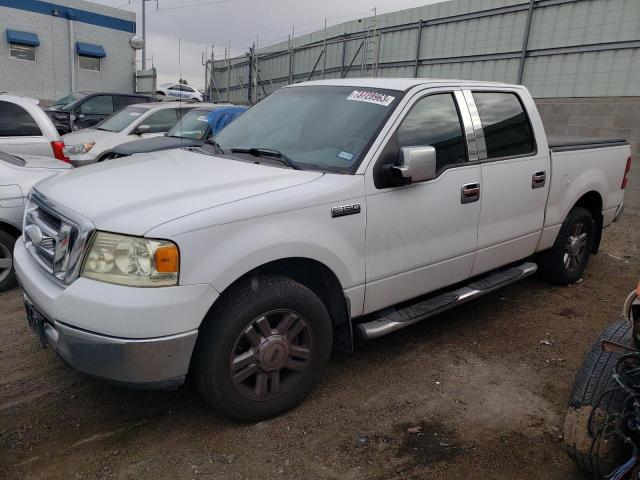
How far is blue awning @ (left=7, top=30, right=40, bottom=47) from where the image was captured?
23797 millimetres

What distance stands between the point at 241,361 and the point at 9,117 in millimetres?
5330

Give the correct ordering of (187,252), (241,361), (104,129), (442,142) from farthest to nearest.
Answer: (104,129) → (442,142) → (241,361) → (187,252)

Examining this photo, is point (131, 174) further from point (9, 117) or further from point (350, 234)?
point (9, 117)

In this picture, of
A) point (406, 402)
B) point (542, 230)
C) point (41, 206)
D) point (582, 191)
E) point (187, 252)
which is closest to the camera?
point (187, 252)

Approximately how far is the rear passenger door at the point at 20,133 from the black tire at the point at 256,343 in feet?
16.2

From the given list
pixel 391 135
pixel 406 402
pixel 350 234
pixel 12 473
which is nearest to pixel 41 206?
pixel 12 473

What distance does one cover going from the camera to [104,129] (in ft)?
32.2

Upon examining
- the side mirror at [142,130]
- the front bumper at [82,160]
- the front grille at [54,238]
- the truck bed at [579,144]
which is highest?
the truck bed at [579,144]

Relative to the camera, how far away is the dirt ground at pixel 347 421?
2709 mm

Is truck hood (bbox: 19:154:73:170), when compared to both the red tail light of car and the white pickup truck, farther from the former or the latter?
the white pickup truck

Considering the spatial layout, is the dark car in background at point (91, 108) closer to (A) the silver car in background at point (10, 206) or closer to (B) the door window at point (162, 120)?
(B) the door window at point (162, 120)

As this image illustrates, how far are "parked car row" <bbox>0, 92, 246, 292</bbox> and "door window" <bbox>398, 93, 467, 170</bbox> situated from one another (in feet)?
5.68

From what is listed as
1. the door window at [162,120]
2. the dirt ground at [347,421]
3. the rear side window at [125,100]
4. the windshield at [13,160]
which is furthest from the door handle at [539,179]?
the rear side window at [125,100]

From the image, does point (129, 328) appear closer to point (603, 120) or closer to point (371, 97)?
point (371, 97)
